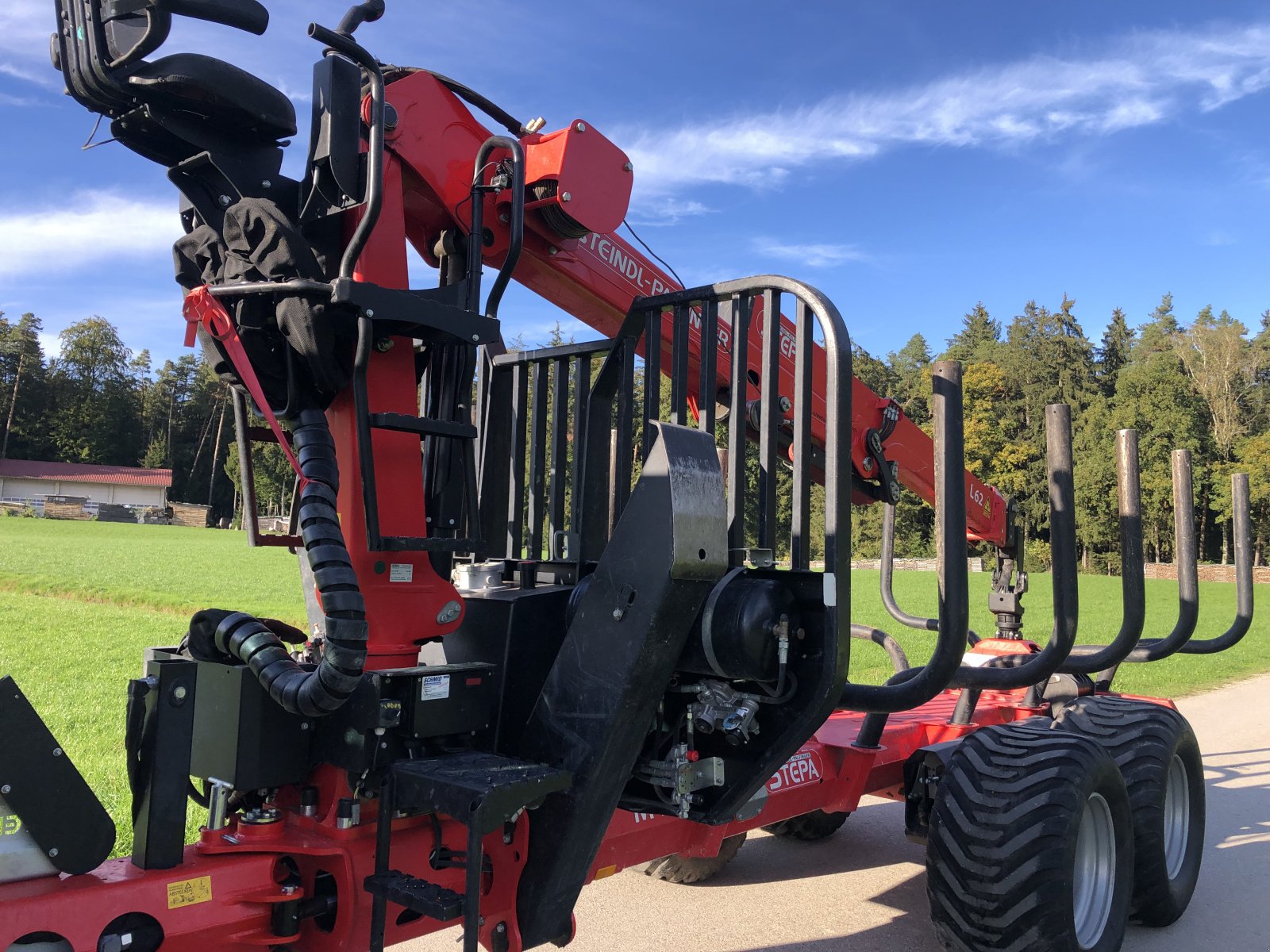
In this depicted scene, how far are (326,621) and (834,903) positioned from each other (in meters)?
3.66

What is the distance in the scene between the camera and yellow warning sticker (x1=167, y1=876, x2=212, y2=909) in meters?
2.63

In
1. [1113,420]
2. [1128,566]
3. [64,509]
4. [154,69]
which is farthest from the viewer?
[64,509]

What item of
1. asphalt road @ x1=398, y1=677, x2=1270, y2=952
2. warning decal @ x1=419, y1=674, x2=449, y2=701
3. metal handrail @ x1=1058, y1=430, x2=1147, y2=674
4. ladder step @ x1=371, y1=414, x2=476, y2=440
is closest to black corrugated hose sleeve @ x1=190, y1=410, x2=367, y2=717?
ladder step @ x1=371, y1=414, x2=476, y2=440

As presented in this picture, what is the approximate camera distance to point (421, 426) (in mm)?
3199

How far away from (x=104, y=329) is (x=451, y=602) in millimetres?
105607

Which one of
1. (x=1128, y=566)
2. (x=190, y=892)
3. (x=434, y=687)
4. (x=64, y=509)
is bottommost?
(x=190, y=892)

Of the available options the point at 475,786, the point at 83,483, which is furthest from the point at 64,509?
the point at 475,786

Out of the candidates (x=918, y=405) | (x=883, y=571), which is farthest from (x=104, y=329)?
(x=883, y=571)

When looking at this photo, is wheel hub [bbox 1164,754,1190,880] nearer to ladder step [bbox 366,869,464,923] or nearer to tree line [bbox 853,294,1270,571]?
ladder step [bbox 366,869,464,923]

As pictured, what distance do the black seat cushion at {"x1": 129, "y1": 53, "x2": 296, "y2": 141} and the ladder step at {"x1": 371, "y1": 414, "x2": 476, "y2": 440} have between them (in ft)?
3.49

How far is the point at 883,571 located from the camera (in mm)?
6539

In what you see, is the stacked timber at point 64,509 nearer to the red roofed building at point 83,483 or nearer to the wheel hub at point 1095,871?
the red roofed building at point 83,483

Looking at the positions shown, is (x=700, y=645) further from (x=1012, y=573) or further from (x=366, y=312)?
(x=1012, y=573)

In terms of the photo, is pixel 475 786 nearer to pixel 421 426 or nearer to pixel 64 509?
pixel 421 426
